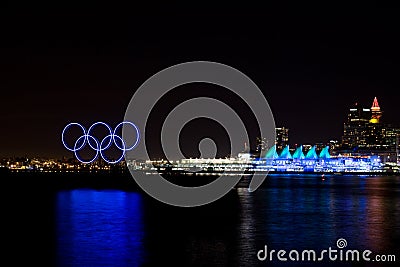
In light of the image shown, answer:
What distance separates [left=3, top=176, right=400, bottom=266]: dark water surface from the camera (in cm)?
2062

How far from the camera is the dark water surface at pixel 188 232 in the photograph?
20625 mm

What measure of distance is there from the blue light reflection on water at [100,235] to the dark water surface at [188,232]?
0.03 metres

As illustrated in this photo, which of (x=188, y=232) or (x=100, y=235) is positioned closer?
(x=100, y=235)

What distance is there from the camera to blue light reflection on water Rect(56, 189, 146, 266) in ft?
66.3

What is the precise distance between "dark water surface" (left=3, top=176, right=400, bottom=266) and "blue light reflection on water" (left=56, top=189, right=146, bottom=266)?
0.03m

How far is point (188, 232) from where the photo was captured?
26.5 metres

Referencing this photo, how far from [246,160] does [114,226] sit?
443 ft

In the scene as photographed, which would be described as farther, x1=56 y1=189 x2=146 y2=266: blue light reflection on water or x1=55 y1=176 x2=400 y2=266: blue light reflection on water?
x1=55 y1=176 x2=400 y2=266: blue light reflection on water

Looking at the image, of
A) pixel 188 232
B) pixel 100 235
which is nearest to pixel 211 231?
pixel 188 232

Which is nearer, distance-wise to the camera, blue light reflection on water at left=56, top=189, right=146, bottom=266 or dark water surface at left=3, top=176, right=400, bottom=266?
blue light reflection on water at left=56, top=189, right=146, bottom=266

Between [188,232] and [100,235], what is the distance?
11.1 feet

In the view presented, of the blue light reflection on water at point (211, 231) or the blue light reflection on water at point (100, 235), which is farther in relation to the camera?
the blue light reflection on water at point (211, 231)

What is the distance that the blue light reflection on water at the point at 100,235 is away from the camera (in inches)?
796

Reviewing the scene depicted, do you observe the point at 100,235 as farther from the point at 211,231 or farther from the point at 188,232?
the point at 211,231
